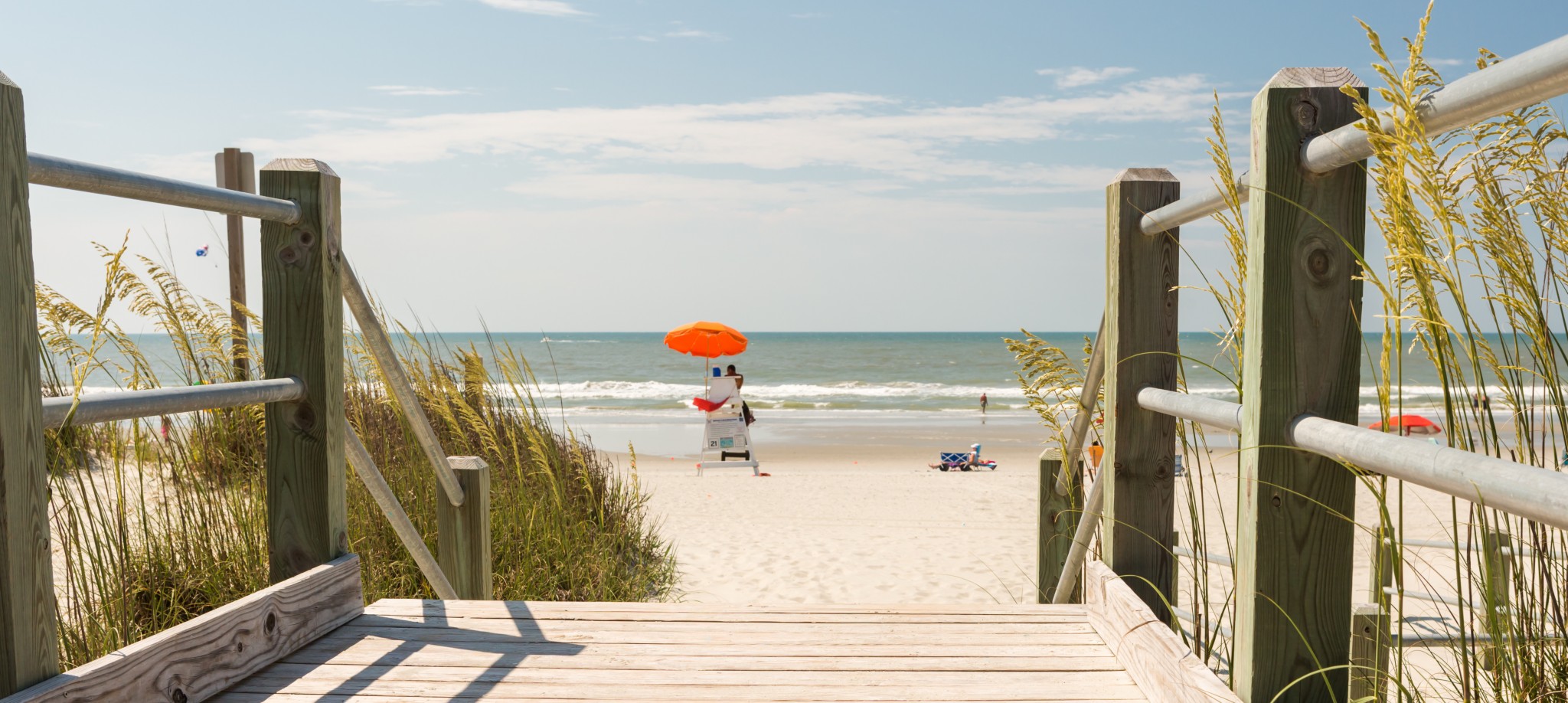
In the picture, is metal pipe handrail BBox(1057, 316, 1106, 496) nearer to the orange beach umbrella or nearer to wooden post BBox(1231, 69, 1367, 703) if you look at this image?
wooden post BBox(1231, 69, 1367, 703)

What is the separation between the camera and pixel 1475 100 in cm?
111

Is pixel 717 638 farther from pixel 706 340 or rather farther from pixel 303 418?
pixel 706 340

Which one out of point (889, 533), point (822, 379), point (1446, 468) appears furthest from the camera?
point (822, 379)

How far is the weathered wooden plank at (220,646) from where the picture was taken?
1.68m

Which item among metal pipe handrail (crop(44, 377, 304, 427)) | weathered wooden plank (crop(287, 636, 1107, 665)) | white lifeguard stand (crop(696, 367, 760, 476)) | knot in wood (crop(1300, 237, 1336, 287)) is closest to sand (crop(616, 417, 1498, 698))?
white lifeguard stand (crop(696, 367, 760, 476))

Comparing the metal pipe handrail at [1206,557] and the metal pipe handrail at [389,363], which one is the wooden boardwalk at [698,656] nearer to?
the metal pipe handrail at [1206,557]

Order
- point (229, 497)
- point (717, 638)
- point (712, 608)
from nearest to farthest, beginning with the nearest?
1. point (717, 638)
2. point (712, 608)
3. point (229, 497)

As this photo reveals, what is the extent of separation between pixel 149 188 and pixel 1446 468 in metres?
2.15

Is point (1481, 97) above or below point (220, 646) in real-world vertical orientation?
above

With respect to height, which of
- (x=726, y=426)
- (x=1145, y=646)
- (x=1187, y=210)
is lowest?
(x=726, y=426)

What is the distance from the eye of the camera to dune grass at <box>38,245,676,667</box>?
2580 mm

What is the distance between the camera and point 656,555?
18.5 feet

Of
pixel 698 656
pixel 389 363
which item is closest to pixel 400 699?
pixel 698 656

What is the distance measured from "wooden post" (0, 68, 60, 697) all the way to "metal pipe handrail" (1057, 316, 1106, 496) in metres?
2.20
